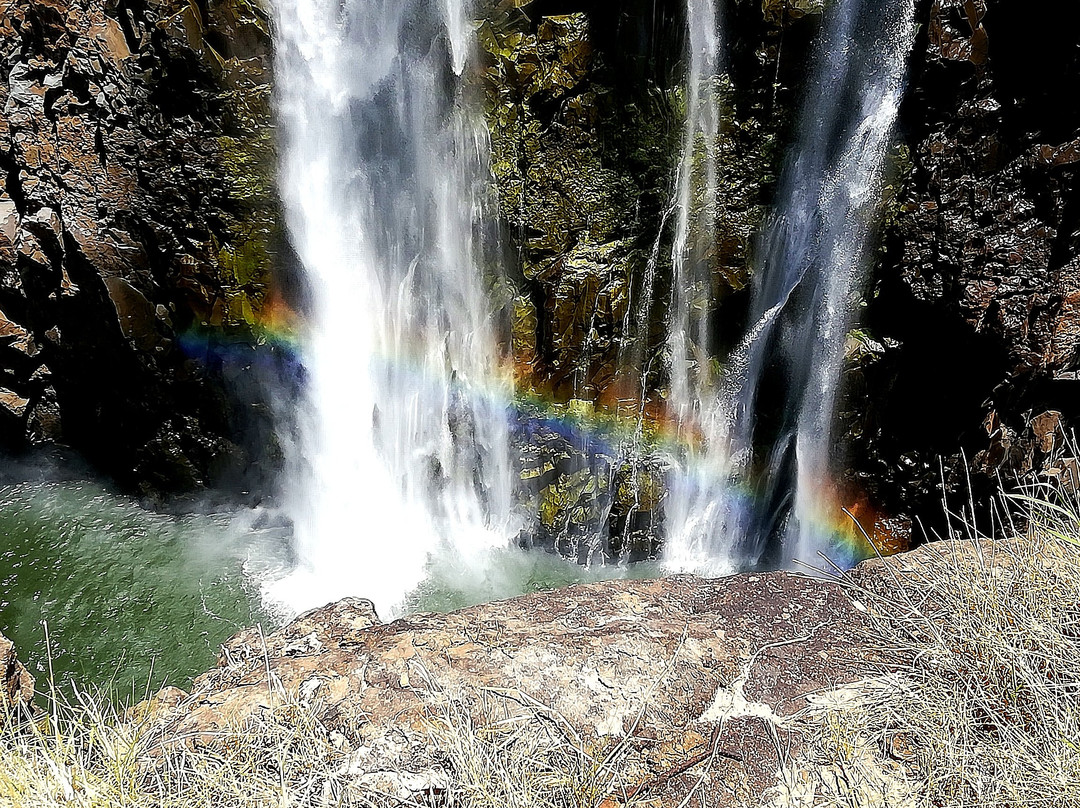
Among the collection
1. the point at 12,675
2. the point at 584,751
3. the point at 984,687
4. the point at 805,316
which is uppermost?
the point at 805,316


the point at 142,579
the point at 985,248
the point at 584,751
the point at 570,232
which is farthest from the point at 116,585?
the point at 985,248

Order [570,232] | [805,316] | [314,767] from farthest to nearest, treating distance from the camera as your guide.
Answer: [570,232] < [805,316] < [314,767]

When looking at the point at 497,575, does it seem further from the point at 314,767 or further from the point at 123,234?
the point at 314,767

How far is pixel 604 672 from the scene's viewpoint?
6.17 ft

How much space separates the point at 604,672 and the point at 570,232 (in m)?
5.07

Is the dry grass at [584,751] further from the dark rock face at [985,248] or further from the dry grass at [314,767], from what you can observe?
the dark rock face at [985,248]

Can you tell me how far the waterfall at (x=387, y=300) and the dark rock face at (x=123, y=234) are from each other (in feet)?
1.99

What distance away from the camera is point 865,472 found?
6.39 m

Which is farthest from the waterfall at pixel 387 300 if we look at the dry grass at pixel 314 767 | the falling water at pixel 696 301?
the dry grass at pixel 314 767

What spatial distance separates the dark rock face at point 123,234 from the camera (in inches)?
250

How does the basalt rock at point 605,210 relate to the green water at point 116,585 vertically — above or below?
above

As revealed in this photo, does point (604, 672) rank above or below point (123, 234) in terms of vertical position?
below

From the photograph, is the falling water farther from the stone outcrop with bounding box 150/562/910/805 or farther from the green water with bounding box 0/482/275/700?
the stone outcrop with bounding box 150/562/910/805

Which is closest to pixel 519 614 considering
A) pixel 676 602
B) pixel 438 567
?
pixel 676 602
